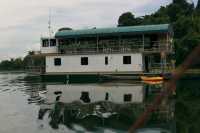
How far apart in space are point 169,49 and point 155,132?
2393 centimetres

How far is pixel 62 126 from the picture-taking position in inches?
496

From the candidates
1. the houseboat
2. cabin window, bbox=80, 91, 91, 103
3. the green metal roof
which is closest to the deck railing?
the houseboat

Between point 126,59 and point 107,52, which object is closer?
point 126,59

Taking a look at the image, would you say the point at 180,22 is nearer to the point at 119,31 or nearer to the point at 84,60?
the point at 119,31

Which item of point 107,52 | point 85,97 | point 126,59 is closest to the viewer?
point 85,97

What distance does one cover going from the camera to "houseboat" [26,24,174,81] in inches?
1330

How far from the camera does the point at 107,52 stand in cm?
3488

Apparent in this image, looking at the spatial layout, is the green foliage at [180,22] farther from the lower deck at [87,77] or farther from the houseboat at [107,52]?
the lower deck at [87,77]

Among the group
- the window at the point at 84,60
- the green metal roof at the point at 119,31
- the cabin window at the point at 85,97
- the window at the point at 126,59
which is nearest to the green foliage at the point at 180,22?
the green metal roof at the point at 119,31

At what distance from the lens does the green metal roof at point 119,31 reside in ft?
112

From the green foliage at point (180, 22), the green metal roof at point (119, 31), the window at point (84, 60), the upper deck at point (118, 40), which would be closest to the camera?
the green metal roof at point (119, 31)

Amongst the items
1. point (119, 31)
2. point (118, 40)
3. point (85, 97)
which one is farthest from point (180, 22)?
point (85, 97)

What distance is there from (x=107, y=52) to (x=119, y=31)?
209 cm

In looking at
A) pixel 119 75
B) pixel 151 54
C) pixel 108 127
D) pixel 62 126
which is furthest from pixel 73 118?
pixel 151 54
